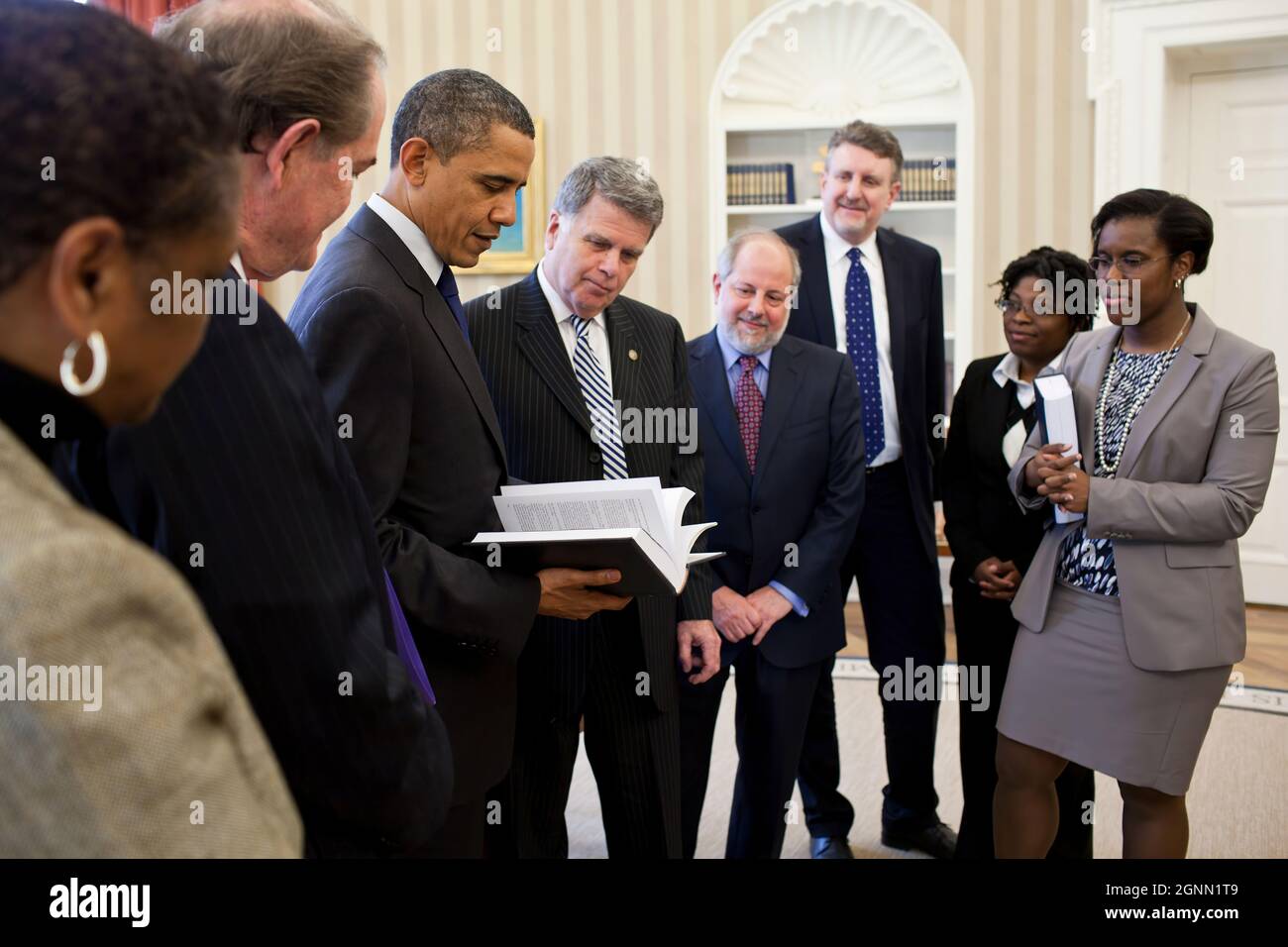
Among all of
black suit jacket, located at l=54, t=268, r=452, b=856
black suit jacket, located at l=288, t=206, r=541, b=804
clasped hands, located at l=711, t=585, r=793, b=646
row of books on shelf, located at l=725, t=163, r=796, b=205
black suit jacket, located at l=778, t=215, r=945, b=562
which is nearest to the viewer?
black suit jacket, located at l=54, t=268, r=452, b=856

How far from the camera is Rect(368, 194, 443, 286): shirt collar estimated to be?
1.72 m

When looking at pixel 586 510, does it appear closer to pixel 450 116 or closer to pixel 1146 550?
pixel 450 116

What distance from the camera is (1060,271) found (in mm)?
2814

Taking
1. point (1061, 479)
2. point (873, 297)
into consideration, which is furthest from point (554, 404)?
point (873, 297)

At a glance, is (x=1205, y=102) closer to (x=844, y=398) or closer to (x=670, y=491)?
(x=844, y=398)

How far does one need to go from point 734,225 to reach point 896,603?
146 inches

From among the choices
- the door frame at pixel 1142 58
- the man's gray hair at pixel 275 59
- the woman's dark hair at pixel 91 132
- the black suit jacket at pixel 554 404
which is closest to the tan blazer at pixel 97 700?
the woman's dark hair at pixel 91 132

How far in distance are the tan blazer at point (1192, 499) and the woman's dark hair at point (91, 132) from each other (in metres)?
1.94

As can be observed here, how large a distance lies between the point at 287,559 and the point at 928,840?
8.59 ft

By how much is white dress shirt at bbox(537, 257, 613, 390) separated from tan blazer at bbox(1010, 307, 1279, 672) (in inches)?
39.4

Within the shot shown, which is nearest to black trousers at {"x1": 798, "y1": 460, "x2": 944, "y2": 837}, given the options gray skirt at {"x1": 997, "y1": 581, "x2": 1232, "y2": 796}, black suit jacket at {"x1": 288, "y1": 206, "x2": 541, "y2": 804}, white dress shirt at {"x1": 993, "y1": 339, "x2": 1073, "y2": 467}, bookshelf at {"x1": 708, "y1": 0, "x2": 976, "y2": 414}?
white dress shirt at {"x1": 993, "y1": 339, "x2": 1073, "y2": 467}

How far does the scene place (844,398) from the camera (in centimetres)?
283

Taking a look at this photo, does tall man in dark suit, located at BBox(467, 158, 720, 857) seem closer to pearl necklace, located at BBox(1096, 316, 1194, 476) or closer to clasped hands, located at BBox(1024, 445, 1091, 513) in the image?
clasped hands, located at BBox(1024, 445, 1091, 513)

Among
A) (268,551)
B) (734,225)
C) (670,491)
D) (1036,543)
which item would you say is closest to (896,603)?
(1036,543)
